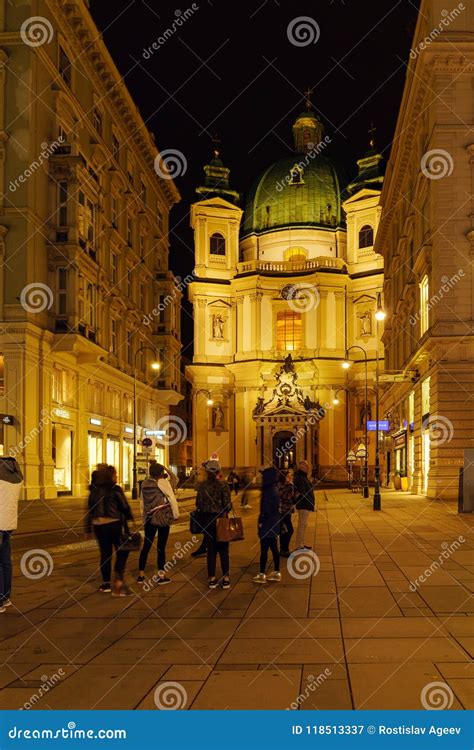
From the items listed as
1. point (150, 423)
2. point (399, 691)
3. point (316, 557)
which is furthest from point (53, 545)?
point (150, 423)

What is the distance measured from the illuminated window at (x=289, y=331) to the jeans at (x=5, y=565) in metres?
69.2

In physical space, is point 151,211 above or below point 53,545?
above

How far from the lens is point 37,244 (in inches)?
1465

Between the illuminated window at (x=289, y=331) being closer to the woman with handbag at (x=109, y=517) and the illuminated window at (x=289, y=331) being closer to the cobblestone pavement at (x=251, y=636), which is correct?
the cobblestone pavement at (x=251, y=636)

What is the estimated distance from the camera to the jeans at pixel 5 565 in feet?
33.5

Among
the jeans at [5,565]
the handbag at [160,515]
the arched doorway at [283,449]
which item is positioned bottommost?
the arched doorway at [283,449]

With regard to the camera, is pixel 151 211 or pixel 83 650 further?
pixel 151 211

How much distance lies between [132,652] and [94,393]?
3822 centimetres

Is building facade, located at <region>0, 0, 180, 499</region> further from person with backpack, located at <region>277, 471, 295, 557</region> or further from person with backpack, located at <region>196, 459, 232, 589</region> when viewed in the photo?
person with backpack, located at <region>196, 459, 232, 589</region>

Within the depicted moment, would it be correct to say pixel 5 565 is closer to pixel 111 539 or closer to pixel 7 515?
pixel 7 515

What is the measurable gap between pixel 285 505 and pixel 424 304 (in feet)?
81.7

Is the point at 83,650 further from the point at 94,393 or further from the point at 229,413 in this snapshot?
the point at 229,413

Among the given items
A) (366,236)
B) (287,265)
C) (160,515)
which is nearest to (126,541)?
(160,515)

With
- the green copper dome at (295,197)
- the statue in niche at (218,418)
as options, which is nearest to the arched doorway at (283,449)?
the statue in niche at (218,418)
